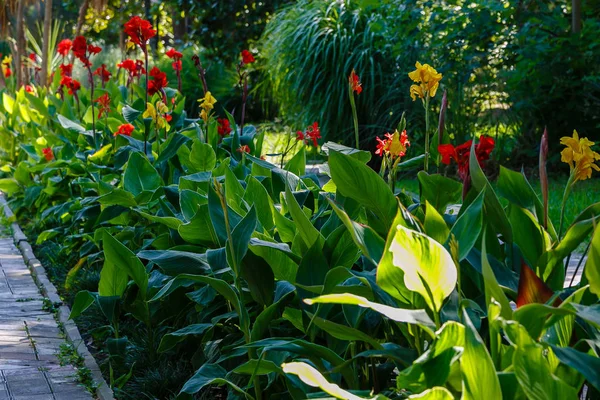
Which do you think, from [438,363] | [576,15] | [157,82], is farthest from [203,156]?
[576,15]

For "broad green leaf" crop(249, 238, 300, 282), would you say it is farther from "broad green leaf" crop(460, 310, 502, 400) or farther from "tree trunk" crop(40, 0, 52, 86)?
"tree trunk" crop(40, 0, 52, 86)

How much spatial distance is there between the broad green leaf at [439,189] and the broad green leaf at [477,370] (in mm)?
1134

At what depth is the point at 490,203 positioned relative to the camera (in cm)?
234

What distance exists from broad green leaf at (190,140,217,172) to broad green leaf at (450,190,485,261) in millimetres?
2219

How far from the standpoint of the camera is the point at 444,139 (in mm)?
2973

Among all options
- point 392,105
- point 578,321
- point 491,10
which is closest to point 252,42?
point 392,105

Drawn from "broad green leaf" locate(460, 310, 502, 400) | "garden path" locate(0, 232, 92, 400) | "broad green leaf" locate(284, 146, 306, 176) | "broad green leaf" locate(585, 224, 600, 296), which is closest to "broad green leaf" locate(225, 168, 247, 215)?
"broad green leaf" locate(284, 146, 306, 176)

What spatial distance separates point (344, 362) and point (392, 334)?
0.89ft

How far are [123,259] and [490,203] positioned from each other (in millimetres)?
1577

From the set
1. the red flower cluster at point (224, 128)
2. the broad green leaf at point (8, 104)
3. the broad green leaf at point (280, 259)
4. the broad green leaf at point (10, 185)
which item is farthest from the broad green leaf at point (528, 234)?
the broad green leaf at point (8, 104)

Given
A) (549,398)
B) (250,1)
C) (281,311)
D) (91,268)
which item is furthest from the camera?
(250,1)

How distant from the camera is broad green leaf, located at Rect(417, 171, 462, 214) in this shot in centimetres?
266

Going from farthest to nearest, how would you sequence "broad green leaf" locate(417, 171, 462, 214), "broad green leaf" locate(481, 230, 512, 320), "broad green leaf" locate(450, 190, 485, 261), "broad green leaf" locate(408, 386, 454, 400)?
"broad green leaf" locate(417, 171, 462, 214)
"broad green leaf" locate(450, 190, 485, 261)
"broad green leaf" locate(481, 230, 512, 320)
"broad green leaf" locate(408, 386, 454, 400)

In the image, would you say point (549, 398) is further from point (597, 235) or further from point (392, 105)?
point (392, 105)
